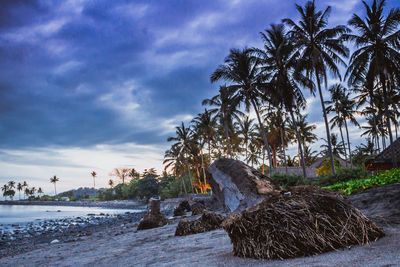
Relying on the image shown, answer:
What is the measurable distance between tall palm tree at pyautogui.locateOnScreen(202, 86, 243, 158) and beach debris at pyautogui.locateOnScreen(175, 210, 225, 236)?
15.9 meters

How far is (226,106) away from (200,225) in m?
21.7

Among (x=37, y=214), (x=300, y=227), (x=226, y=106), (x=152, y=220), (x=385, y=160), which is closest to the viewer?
(x=300, y=227)

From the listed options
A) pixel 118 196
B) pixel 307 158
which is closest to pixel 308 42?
pixel 307 158

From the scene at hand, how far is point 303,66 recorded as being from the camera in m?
20.1

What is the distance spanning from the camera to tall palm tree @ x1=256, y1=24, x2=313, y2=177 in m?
20.8

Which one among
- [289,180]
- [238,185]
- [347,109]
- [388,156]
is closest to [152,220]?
[238,185]

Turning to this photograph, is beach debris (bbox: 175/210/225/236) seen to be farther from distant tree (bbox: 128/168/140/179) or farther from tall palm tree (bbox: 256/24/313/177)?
distant tree (bbox: 128/168/140/179)

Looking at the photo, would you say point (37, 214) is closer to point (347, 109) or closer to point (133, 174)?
point (347, 109)

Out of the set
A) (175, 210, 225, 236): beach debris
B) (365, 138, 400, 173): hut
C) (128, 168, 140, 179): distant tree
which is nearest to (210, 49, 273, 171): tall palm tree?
(365, 138, 400, 173): hut

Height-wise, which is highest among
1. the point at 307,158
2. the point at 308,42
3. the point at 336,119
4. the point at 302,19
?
the point at 302,19

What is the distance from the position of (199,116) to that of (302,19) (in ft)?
66.4

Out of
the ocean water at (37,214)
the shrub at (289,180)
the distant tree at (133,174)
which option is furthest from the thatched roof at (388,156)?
the distant tree at (133,174)

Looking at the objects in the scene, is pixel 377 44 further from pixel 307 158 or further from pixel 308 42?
pixel 307 158

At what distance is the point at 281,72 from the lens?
21.2 m
